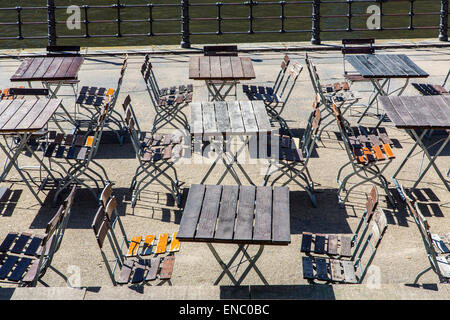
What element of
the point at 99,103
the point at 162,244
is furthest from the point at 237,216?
the point at 99,103

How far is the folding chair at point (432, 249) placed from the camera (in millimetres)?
5172

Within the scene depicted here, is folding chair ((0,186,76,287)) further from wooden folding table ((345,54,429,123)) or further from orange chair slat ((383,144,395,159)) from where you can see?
wooden folding table ((345,54,429,123))

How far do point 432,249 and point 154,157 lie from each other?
3.34 metres

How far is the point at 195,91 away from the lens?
11.2m

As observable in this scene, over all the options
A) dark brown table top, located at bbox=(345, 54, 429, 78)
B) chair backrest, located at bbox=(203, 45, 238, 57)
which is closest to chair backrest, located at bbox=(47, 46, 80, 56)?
chair backrest, located at bbox=(203, 45, 238, 57)

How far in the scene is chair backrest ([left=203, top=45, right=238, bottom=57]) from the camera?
10.4 m

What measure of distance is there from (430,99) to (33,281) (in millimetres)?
4873

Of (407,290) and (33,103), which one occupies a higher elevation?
(33,103)

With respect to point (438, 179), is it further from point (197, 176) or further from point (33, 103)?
point (33, 103)

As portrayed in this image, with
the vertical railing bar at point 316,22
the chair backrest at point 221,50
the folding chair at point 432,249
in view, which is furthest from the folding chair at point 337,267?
the vertical railing bar at point 316,22

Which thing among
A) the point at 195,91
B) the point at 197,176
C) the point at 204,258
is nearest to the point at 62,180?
the point at 197,176

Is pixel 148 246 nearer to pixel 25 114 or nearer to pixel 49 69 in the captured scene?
pixel 25 114

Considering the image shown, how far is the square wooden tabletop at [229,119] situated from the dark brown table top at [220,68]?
1.16m
